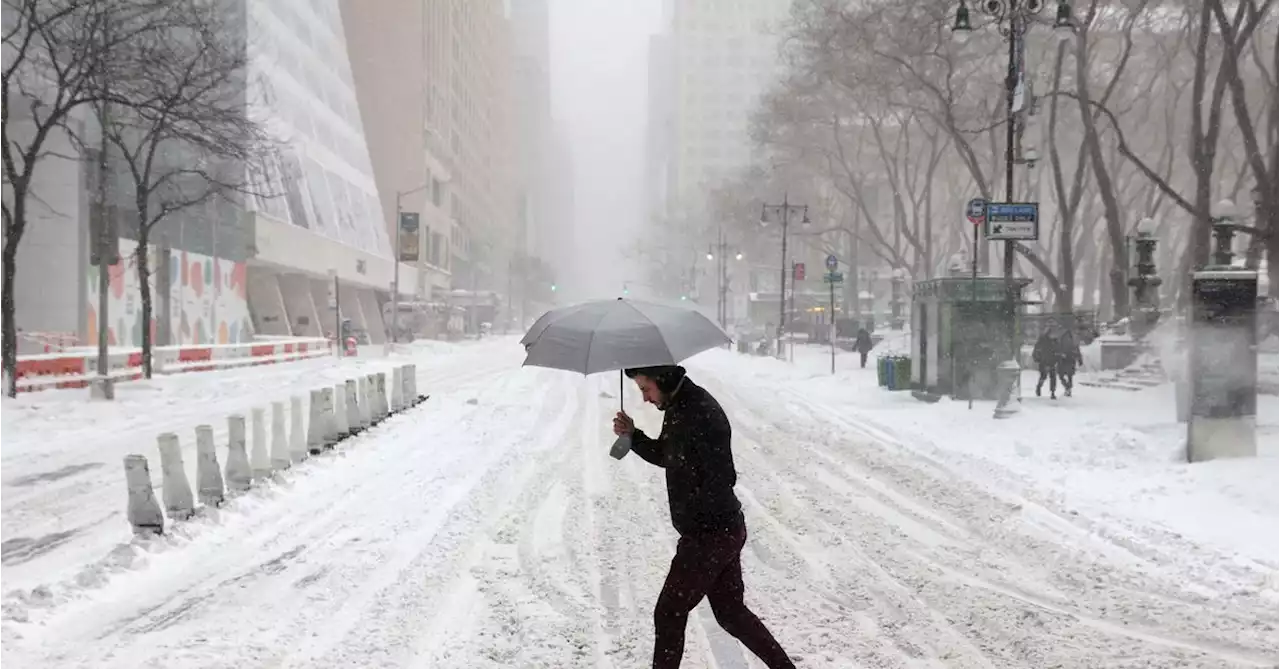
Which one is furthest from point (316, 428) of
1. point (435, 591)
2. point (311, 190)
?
point (311, 190)

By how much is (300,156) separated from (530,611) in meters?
54.5

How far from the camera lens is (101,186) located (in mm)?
22984

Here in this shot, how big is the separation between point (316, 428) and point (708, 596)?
10.8 metres

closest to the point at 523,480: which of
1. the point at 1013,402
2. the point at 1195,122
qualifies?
the point at 1013,402

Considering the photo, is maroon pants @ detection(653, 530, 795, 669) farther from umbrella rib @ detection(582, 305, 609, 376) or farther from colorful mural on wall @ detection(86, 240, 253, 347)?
colorful mural on wall @ detection(86, 240, 253, 347)

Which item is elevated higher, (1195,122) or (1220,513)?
(1195,122)

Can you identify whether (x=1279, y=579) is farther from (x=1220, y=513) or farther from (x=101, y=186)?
(x=101, y=186)

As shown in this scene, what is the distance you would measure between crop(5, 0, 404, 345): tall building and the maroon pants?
2229 cm

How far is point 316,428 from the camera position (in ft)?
46.0

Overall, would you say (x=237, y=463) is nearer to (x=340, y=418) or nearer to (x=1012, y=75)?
(x=340, y=418)

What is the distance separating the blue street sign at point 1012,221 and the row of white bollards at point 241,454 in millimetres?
11583

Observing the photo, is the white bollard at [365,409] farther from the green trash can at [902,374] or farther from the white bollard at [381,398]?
the green trash can at [902,374]

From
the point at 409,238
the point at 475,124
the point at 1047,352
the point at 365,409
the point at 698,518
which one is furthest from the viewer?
the point at 475,124

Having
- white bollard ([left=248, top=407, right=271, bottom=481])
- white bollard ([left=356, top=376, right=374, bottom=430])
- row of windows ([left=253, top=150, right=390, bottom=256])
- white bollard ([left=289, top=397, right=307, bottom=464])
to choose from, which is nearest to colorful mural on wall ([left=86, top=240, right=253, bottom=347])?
row of windows ([left=253, top=150, right=390, bottom=256])
